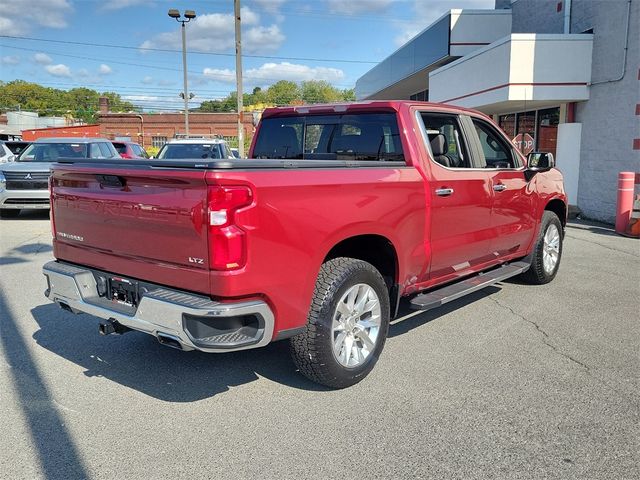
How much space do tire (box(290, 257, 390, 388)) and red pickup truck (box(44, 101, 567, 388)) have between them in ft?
0.04

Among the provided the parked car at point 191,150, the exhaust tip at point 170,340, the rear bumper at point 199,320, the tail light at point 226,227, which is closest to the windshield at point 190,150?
the parked car at point 191,150

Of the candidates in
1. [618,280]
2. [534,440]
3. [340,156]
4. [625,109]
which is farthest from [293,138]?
[625,109]

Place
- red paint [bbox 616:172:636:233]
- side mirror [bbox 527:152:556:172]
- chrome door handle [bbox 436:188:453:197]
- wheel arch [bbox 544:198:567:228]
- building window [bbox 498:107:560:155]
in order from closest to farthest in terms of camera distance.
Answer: chrome door handle [bbox 436:188:453:197]
side mirror [bbox 527:152:556:172]
wheel arch [bbox 544:198:567:228]
red paint [bbox 616:172:636:233]
building window [bbox 498:107:560:155]

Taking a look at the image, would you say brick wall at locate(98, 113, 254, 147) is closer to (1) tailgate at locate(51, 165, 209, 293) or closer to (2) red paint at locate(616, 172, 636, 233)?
(2) red paint at locate(616, 172, 636, 233)

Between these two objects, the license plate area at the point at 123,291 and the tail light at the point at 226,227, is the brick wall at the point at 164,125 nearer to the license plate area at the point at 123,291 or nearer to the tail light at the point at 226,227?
the license plate area at the point at 123,291

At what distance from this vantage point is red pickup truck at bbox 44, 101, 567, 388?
10.6ft

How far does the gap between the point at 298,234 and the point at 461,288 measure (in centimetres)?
213

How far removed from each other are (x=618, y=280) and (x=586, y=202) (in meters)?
6.80

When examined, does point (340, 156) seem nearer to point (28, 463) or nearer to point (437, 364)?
point (437, 364)

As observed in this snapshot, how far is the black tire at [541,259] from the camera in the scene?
661 centimetres

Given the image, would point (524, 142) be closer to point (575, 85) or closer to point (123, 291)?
point (575, 85)

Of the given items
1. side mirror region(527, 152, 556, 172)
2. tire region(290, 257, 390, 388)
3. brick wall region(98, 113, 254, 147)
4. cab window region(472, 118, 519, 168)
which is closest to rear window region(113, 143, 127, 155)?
cab window region(472, 118, 519, 168)

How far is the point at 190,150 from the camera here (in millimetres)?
14016

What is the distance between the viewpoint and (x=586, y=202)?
13.4 m
